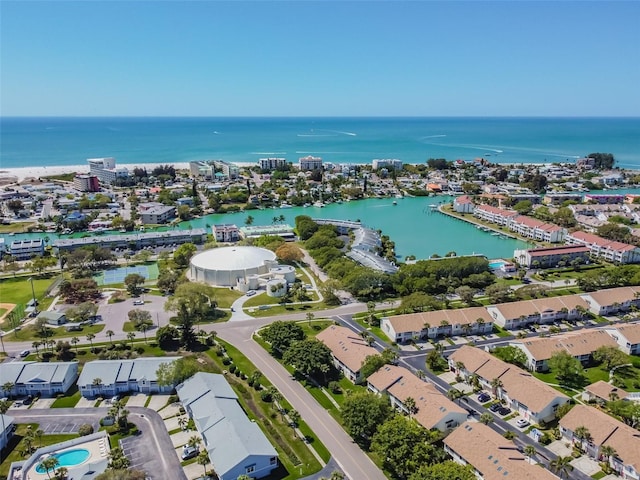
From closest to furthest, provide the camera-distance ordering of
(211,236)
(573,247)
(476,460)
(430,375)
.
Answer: (476,460)
(430,375)
(573,247)
(211,236)

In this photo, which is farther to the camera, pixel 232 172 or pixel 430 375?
pixel 232 172

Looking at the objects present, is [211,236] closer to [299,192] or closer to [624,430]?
[299,192]

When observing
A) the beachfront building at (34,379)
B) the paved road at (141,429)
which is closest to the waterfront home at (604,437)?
the paved road at (141,429)

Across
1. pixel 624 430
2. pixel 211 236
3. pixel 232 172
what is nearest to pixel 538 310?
pixel 624 430

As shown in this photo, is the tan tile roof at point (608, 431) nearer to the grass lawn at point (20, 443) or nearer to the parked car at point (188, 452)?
the parked car at point (188, 452)

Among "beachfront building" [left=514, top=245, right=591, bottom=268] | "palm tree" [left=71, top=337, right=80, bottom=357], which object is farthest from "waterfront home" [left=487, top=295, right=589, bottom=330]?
"palm tree" [left=71, top=337, right=80, bottom=357]

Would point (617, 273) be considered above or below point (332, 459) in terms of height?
above

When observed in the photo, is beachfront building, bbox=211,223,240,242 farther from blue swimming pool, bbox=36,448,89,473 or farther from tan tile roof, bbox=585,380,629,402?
tan tile roof, bbox=585,380,629,402

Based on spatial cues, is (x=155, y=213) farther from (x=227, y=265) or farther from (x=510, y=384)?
(x=510, y=384)
